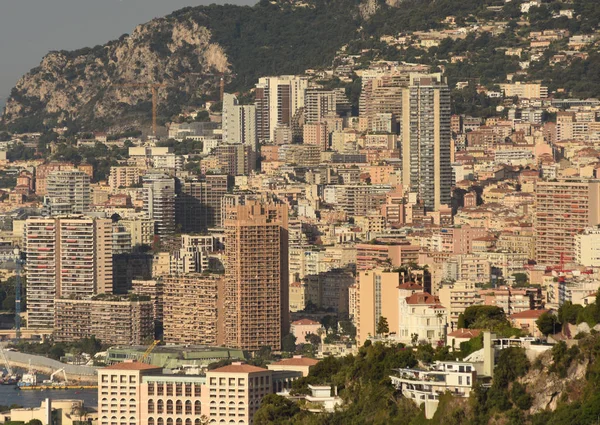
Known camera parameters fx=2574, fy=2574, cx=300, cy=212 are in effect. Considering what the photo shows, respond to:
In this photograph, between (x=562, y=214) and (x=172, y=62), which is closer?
(x=562, y=214)

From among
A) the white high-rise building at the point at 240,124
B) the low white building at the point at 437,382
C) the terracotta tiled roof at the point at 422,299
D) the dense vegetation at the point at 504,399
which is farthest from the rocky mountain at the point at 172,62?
the low white building at the point at 437,382

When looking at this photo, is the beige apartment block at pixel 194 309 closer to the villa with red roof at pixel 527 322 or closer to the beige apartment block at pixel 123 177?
the villa with red roof at pixel 527 322

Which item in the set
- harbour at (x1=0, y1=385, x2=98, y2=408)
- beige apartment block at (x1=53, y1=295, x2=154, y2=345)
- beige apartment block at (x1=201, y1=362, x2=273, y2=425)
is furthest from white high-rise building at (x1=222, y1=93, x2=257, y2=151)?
beige apartment block at (x1=201, y1=362, x2=273, y2=425)

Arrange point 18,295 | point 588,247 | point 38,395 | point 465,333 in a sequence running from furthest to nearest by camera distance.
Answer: point 18,295 < point 38,395 < point 588,247 < point 465,333

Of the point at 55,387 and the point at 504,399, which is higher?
the point at 504,399

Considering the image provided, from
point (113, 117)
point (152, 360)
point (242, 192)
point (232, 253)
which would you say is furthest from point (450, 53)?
point (152, 360)

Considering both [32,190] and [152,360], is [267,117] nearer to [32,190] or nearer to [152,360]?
[32,190]

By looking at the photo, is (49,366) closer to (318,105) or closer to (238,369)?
(238,369)

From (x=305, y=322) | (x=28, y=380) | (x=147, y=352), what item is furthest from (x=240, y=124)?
(x=147, y=352)

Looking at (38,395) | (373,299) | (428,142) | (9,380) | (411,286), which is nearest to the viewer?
(411,286)
